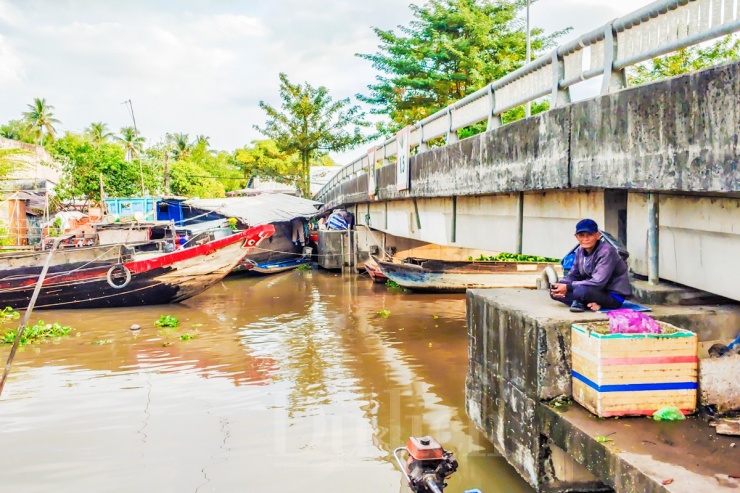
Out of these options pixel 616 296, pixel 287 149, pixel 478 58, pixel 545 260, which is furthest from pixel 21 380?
pixel 287 149

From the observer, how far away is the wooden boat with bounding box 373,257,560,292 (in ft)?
53.8

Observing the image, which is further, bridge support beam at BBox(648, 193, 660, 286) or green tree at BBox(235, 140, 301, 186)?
green tree at BBox(235, 140, 301, 186)

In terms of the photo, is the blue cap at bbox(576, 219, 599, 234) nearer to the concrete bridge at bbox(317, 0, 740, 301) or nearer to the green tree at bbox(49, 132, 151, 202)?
the concrete bridge at bbox(317, 0, 740, 301)

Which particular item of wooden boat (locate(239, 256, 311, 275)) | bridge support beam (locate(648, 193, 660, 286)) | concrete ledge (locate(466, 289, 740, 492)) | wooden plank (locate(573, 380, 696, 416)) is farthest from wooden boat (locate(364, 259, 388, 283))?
wooden plank (locate(573, 380, 696, 416))

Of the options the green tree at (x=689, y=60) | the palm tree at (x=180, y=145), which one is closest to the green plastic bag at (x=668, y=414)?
the green tree at (x=689, y=60)

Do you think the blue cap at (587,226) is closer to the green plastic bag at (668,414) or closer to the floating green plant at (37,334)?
the green plastic bag at (668,414)

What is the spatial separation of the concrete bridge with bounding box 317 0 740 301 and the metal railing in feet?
0.07

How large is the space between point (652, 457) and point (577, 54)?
13.5 ft

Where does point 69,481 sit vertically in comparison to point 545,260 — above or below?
below

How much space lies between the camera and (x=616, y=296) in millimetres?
4789

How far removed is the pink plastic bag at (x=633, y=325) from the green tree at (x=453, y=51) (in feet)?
66.6

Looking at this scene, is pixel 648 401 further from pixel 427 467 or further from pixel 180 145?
pixel 180 145

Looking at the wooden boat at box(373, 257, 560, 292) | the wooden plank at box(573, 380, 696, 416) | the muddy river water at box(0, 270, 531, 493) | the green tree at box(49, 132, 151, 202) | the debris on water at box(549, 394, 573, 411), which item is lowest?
the muddy river water at box(0, 270, 531, 493)

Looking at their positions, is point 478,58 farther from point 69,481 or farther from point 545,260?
point 69,481
